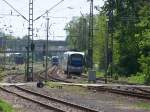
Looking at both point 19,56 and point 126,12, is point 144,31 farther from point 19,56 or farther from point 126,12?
point 19,56

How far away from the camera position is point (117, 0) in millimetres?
79062

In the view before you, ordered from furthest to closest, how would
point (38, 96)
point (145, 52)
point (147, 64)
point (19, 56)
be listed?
point (19, 56)
point (145, 52)
point (147, 64)
point (38, 96)

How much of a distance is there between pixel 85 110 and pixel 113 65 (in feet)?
176

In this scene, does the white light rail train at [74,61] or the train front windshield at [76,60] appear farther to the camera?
the train front windshield at [76,60]

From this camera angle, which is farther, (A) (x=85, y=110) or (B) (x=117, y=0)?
(B) (x=117, y=0)

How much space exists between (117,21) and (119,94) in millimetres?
45350

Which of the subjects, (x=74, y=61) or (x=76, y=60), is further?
(x=76, y=60)

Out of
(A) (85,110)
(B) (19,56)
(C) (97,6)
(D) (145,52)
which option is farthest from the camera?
(B) (19,56)

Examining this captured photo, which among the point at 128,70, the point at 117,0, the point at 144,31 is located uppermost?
the point at 117,0

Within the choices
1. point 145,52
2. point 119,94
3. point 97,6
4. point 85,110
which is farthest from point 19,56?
point 85,110

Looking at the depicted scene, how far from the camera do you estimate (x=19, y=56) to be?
497 feet

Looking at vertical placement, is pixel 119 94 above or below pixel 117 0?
below

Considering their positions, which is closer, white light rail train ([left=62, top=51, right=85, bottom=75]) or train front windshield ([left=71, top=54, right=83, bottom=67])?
white light rail train ([left=62, top=51, right=85, bottom=75])

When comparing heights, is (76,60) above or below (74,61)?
above
